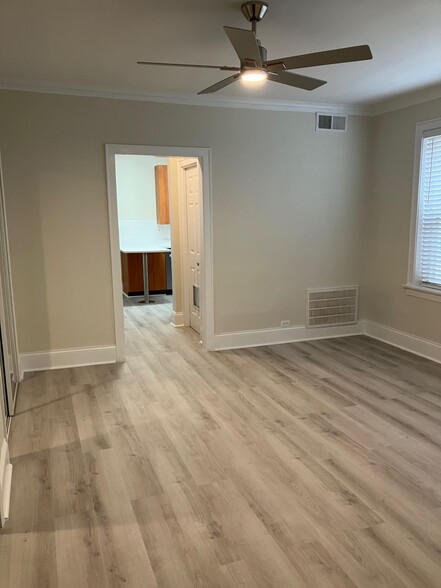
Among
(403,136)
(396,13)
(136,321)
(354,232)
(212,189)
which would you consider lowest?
(136,321)

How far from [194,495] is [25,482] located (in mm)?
991

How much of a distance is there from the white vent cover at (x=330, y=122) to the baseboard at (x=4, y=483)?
4.42 metres

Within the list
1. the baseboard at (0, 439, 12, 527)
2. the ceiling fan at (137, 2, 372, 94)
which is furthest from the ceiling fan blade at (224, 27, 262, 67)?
the baseboard at (0, 439, 12, 527)

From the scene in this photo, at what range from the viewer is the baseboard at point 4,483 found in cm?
232

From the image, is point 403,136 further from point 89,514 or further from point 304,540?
point 89,514

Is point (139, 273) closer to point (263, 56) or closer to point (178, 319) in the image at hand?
point (178, 319)

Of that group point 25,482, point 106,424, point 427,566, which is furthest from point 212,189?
point 427,566

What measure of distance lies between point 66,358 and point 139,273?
3.79 meters

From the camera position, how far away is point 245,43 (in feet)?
7.59

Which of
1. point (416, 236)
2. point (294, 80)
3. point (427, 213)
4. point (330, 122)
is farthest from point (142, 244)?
Result: point (294, 80)

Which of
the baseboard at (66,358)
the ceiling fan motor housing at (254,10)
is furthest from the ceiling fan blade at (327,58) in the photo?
the baseboard at (66,358)

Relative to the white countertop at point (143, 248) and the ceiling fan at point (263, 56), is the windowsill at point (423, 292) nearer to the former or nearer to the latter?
the ceiling fan at point (263, 56)

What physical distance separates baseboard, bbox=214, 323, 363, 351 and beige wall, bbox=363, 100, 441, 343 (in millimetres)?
395

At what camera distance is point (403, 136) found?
16.4 feet
